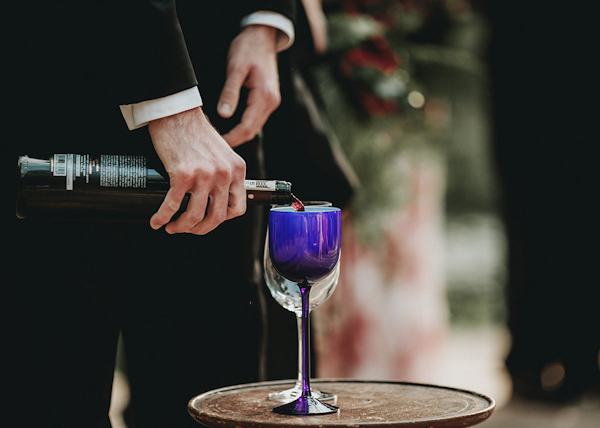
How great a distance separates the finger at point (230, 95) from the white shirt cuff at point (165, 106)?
204 mm

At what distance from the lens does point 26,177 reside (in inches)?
51.6

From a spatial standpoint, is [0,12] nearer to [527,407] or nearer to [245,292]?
[245,292]

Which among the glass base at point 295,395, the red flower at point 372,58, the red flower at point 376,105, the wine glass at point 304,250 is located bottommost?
the glass base at point 295,395

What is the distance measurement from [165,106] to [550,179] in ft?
8.67

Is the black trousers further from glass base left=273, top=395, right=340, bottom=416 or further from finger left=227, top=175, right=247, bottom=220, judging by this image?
glass base left=273, top=395, right=340, bottom=416

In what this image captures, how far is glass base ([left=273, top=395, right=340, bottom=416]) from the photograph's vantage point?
1.23m

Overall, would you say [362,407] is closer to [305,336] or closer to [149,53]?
[305,336]

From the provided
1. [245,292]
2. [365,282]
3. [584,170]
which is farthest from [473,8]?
[245,292]

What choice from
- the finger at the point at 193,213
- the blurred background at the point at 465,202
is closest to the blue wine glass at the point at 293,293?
the finger at the point at 193,213

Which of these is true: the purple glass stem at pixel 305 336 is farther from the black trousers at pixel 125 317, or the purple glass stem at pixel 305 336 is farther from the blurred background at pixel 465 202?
the blurred background at pixel 465 202

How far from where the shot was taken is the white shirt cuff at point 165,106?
4.44ft

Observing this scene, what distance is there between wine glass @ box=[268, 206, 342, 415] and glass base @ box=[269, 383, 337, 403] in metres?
0.03

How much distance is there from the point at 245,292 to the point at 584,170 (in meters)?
2.42

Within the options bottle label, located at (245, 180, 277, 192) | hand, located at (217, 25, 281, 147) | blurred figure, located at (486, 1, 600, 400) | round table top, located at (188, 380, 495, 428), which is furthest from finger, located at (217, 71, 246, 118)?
blurred figure, located at (486, 1, 600, 400)
